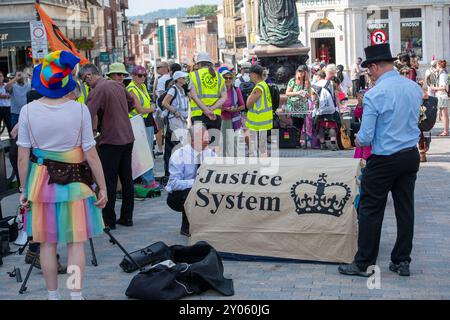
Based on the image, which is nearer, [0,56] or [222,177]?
[222,177]

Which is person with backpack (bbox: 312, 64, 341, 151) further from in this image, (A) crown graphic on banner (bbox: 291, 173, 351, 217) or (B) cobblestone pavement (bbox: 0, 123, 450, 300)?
(A) crown graphic on banner (bbox: 291, 173, 351, 217)

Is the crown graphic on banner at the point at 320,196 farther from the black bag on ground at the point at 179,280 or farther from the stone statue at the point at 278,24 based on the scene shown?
the stone statue at the point at 278,24

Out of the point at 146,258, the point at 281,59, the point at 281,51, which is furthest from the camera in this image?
the point at 281,59

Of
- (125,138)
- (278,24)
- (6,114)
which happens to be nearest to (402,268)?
(125,138)

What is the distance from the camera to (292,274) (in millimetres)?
7648

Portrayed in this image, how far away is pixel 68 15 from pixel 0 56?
41.5 ft

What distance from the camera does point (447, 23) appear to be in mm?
50406

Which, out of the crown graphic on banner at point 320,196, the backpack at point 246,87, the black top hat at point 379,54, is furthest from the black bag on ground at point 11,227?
the backpack at point 246,87

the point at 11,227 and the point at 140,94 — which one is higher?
the point at 140,94

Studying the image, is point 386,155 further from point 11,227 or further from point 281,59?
point 281,59

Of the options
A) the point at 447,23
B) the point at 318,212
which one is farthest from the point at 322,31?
the point at 318,212

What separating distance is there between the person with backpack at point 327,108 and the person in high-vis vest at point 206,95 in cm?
438

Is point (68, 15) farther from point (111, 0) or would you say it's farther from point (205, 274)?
point (205, 274)

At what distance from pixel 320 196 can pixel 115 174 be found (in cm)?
290
